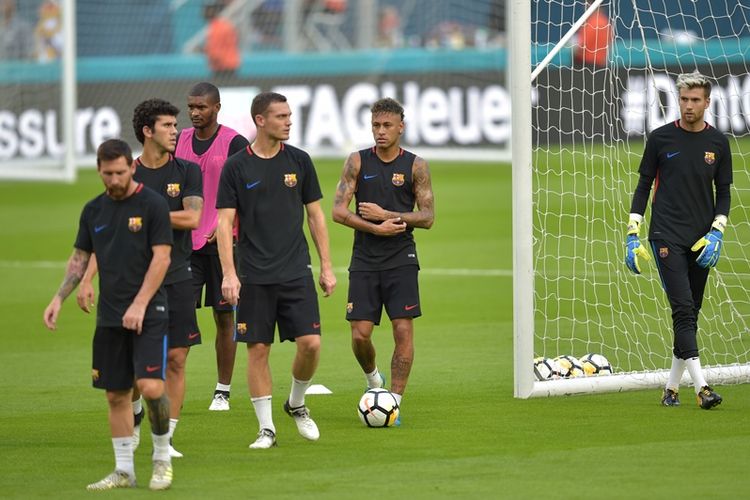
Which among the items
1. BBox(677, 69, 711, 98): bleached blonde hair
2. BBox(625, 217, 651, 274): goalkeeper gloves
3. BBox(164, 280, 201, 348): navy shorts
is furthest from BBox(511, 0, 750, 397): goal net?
BBox(164, 280, 201, 348): navy shorts

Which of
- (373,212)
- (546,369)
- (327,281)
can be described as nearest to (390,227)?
(373,212)

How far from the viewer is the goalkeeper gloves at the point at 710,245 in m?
9.91

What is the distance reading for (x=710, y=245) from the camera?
990 cm

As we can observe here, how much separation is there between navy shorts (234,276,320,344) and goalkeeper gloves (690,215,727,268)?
2.81 meters

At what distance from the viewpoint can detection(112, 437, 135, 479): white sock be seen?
789cm

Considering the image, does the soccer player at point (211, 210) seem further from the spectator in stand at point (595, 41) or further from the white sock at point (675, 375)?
the spectator in stand at point (595, 41)

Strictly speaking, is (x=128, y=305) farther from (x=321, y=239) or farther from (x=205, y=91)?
(x=205, y=91)

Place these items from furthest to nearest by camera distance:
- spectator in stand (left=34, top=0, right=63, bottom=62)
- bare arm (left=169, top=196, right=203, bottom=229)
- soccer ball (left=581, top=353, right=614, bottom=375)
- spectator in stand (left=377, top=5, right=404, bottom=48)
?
spectator in stand (left=377, top=5, right=404, bottom=48), spectator in stand (left=34, top=0, right=63, bottom=62), soccer ball (left=581, top=353, right=614, bottom=375), bare arm (left=169, top=196, right=203, bottom=229)

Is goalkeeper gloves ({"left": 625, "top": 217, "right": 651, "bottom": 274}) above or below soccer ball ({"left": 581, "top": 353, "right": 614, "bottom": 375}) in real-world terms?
above

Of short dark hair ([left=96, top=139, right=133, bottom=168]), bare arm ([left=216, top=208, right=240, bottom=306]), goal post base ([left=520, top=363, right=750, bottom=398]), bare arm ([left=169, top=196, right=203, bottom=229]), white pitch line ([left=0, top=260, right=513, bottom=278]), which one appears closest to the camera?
short dark hair ([left=96, top=139, right=133, bottom=168])

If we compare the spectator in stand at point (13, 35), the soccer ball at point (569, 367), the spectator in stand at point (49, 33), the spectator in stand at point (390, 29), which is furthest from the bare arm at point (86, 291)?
the spectator in stand at point (390, 29)

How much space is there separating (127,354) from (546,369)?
13.0ft

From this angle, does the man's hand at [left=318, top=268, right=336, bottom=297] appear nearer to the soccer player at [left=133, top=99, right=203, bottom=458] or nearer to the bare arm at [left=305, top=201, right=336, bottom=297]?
the bare arm at [left=305, top=201, right=336, bottom=297]

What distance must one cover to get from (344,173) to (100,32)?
24.9 m
